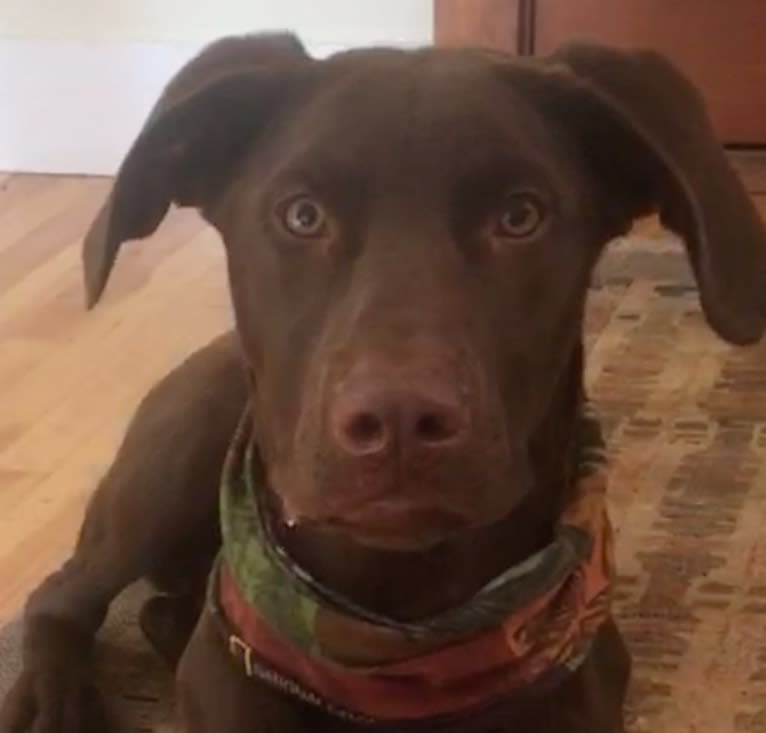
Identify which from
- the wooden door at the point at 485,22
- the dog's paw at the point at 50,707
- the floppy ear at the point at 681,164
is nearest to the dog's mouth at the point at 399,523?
the floppy ear at the point at 681,164

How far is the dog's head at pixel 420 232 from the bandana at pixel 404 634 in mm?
79

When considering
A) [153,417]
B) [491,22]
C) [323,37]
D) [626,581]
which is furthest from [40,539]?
[323,37]

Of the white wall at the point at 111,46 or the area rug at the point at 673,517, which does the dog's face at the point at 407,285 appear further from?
the white wall at the point at 111,46

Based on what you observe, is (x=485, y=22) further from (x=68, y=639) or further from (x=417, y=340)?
(x=417, y=340)

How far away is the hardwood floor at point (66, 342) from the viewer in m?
2.25

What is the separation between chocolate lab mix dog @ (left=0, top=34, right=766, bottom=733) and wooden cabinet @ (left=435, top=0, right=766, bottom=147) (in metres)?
1.72

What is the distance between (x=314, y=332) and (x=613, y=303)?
1593 millimetres

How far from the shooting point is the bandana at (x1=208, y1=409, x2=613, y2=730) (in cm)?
150

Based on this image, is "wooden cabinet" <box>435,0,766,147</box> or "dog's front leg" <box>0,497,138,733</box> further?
"wooden cabinet" <box>435,0,766,147</box>

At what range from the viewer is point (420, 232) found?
4.36 ft

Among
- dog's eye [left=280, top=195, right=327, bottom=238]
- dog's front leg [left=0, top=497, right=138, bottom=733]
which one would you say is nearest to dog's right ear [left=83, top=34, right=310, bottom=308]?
dog's eye [left=280, top=195, right=327, bottom=238]

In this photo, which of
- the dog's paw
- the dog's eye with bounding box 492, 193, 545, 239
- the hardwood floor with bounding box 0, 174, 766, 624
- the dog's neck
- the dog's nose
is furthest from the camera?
the hardwood floor with bounding box 0, 174, 766, 624

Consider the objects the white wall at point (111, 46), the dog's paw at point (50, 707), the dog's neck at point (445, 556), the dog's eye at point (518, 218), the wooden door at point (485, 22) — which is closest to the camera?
the dog's eye at point (518, 218)

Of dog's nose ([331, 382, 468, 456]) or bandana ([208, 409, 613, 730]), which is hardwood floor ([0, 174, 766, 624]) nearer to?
bandana ([208, 409, 613, 730])
